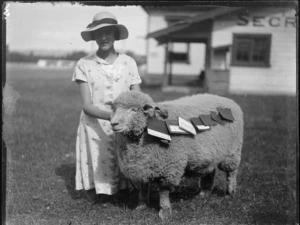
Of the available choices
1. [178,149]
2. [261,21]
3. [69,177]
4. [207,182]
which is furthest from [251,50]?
[178,149]

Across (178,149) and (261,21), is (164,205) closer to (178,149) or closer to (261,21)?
(178,149)

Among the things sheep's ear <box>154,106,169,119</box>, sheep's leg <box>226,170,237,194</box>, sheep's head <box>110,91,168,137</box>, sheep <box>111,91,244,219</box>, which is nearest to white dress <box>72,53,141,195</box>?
sheep <box>111,91,244,219</box>

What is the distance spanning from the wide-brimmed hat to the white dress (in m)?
0.31

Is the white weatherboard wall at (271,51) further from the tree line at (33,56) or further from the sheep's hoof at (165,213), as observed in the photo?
the sheep's hoof at (165,213)

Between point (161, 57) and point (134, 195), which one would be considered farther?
point (161, 57)

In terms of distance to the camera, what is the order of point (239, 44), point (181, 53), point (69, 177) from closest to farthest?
point (69, 177) < point (239, 44) < point (181, 53)

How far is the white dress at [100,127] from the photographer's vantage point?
4.49 m

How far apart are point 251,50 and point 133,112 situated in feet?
48.9

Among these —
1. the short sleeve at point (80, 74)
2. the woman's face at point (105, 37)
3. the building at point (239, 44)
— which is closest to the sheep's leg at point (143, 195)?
the short sleeve at point (80, 74)

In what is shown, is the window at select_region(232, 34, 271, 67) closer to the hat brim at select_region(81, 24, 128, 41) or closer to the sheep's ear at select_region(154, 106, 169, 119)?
the hat brim at select_region(81, 24, 128, 41)

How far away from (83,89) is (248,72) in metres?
15.4

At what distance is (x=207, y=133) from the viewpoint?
4.50 m

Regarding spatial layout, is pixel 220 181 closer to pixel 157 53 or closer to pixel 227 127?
pixel 227 127

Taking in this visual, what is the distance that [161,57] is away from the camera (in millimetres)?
27953
